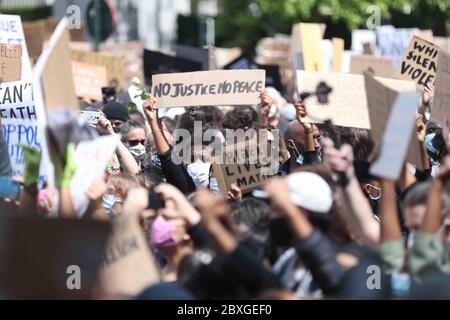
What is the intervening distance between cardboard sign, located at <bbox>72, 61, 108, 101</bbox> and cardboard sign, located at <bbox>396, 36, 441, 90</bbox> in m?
3.71

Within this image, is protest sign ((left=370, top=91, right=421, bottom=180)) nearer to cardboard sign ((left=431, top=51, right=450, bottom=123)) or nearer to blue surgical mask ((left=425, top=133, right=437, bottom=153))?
cardboard sign ((left=431, top=51, right=450, bottom=123))

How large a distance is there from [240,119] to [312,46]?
3320 millimetres

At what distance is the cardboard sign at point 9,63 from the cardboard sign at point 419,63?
2558mm

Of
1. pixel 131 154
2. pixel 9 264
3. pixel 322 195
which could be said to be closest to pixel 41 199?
pixel 9 264

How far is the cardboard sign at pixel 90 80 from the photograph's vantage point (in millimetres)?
11477

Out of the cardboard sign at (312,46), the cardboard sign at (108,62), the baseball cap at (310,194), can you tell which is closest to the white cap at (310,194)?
the baseball cap at (310,194)

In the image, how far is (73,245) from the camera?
4164mm

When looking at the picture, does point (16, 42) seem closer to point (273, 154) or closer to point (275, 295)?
point (273, 154)

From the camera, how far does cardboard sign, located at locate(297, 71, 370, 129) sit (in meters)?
6.71

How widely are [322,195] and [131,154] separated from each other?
10.6 ft

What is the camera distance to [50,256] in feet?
13.8

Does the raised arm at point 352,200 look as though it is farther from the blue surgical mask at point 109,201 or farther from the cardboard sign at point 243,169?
the blue surgical mask at point 109,201

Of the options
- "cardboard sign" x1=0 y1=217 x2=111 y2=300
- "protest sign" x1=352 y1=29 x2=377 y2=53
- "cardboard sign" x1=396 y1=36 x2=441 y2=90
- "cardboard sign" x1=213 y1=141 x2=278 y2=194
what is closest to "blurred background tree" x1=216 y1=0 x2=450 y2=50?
"protest sign" x1=352 y1=29 x2=377 y2=53

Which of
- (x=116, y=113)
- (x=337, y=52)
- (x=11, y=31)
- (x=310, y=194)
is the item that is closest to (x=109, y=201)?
(x=310, y=194)
